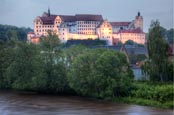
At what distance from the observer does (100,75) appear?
25.8 feet

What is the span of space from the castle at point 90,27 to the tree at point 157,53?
6.88 metres

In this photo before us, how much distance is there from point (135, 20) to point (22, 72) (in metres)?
7.95

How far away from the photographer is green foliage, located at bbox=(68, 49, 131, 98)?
7859 mm

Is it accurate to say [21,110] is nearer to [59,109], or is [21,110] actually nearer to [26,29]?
[59,109]

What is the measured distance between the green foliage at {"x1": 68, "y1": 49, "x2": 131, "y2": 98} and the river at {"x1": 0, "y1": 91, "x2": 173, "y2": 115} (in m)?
0.26

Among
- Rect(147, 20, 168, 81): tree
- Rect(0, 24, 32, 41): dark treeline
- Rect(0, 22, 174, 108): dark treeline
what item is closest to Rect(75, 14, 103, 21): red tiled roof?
Rect(0, 24, 32, 41): dark treeline

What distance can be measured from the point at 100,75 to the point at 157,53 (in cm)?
148

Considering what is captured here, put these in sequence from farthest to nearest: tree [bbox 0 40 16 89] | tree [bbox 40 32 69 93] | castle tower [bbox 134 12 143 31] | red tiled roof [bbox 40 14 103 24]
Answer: castle tower [bbox 134 12 143 31] < red tiled roof [bbox 40 14 103 24] < tree [bbox 0 40 16 89] < tree [bbox 40 32 69 93]

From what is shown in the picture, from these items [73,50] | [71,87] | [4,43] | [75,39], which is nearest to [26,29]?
[75,39]

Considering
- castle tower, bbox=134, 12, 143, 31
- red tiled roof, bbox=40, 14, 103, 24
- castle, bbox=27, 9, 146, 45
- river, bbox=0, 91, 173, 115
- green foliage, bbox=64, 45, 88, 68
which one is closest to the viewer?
river, bbox=0, 91, 173, 115

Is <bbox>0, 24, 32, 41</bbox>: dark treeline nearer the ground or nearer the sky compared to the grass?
nearer the sky

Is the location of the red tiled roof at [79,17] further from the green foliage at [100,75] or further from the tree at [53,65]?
A: the green foliage at [100,75]

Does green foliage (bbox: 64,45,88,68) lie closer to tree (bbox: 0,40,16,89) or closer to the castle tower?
tree (bbox: 0,40,16,89)

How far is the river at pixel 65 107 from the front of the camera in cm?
655
